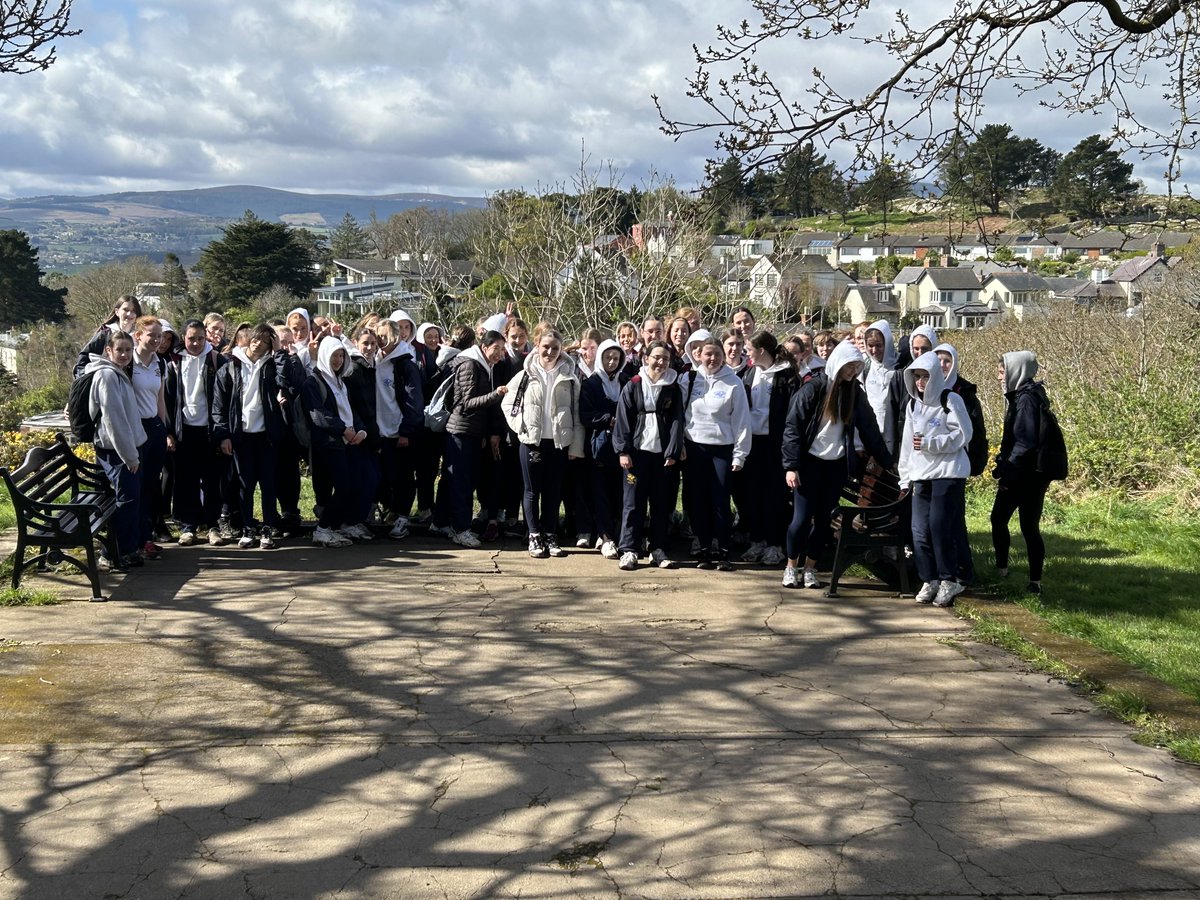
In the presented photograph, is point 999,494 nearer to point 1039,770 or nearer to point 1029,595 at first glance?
point 1029,595

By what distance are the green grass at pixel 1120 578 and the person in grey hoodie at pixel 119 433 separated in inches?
267

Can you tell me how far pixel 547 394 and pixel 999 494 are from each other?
12.6 ft

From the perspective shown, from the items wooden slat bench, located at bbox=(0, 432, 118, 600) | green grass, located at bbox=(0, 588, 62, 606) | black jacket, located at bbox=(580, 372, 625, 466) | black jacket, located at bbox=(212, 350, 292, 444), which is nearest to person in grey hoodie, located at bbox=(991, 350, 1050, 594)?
black jacket, located at bbox=(580, 372, 625, 466)

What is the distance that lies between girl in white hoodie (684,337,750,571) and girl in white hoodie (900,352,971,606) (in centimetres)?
138

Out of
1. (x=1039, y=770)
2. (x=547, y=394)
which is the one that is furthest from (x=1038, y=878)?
(x=547, y=394)

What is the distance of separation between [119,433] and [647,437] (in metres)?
4.09

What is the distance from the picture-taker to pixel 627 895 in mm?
4180

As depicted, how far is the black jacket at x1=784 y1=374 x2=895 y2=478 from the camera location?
28.1ft

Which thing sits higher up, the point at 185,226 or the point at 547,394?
the point at 185,226

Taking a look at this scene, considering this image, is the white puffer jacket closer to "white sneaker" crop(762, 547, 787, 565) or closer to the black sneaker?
"white sneaker" crop(762, 547, 787, 565)

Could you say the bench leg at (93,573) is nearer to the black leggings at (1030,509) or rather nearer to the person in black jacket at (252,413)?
the person in black jacket at (252,413)

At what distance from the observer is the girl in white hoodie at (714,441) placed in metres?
8.95

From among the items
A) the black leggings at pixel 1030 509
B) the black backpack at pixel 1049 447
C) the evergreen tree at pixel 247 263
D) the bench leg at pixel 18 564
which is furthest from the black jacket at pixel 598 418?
the evergreen tree at pixel 247 263

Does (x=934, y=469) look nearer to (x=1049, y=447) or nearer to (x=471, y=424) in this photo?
(x=1049, y=447)
